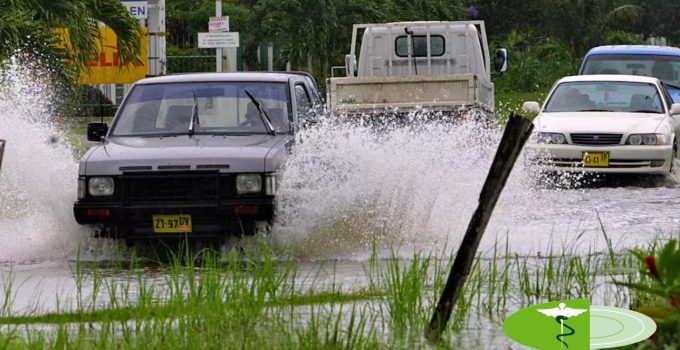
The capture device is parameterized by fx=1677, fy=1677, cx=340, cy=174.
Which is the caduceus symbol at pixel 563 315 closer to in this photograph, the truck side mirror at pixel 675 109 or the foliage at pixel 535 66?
the truck side mirror at pixel 675 109

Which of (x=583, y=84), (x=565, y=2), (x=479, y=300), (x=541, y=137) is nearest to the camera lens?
(x=479, y=300)

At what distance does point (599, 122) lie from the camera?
21.9m

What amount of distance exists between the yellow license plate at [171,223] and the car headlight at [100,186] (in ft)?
1.48

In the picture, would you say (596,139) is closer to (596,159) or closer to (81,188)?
(596,159)

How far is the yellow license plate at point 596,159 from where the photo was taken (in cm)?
2150

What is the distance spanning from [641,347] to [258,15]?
4081 cm

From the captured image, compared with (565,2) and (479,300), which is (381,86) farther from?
(565,2)

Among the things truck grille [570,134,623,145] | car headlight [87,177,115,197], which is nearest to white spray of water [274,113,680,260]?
car headlight [87,177,115,197]

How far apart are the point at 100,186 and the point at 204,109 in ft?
5.46

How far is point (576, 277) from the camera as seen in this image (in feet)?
32.2

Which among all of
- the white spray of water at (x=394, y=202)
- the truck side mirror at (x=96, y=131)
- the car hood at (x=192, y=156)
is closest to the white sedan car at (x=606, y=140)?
the white spray of water at (x=394, y=202)

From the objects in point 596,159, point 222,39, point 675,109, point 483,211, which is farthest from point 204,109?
point 222,39

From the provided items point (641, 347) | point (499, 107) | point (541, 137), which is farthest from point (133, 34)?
point (641, 347)

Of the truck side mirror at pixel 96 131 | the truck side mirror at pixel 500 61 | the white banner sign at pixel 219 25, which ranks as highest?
the white banner sign at pixel 219 25
